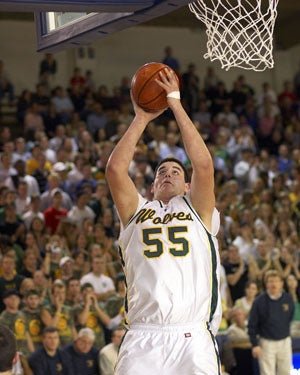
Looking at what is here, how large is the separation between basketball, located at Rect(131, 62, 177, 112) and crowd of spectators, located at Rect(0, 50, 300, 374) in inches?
208

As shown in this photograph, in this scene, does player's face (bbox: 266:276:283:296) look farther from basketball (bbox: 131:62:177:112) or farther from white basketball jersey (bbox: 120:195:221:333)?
basketball (bbox: 131:62:177:112)

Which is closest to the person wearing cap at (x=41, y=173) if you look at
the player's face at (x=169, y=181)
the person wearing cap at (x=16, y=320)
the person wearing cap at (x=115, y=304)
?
the person wearing cap at (x=115, y=304)

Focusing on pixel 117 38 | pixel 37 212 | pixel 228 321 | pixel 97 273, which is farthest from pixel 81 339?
pixel 117 38

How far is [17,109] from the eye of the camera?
18453 millimetres

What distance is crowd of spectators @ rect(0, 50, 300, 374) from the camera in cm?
1131

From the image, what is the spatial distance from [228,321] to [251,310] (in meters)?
0.78

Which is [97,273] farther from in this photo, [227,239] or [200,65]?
[200,65]

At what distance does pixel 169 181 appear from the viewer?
5980 mm

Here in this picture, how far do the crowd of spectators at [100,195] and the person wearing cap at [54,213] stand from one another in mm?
17

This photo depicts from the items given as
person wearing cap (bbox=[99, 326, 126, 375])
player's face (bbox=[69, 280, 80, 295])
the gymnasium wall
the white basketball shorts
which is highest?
the gymnasium wall

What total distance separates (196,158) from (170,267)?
70cm

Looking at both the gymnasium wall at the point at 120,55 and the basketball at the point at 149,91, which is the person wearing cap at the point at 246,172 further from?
the basketball at the point at 149,91

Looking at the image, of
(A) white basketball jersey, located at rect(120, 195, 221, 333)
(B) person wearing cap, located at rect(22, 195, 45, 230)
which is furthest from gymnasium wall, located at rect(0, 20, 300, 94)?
(A) white basketball jersey, located at rect(120, 195, 221, 333)

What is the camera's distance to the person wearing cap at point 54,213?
1361cm
